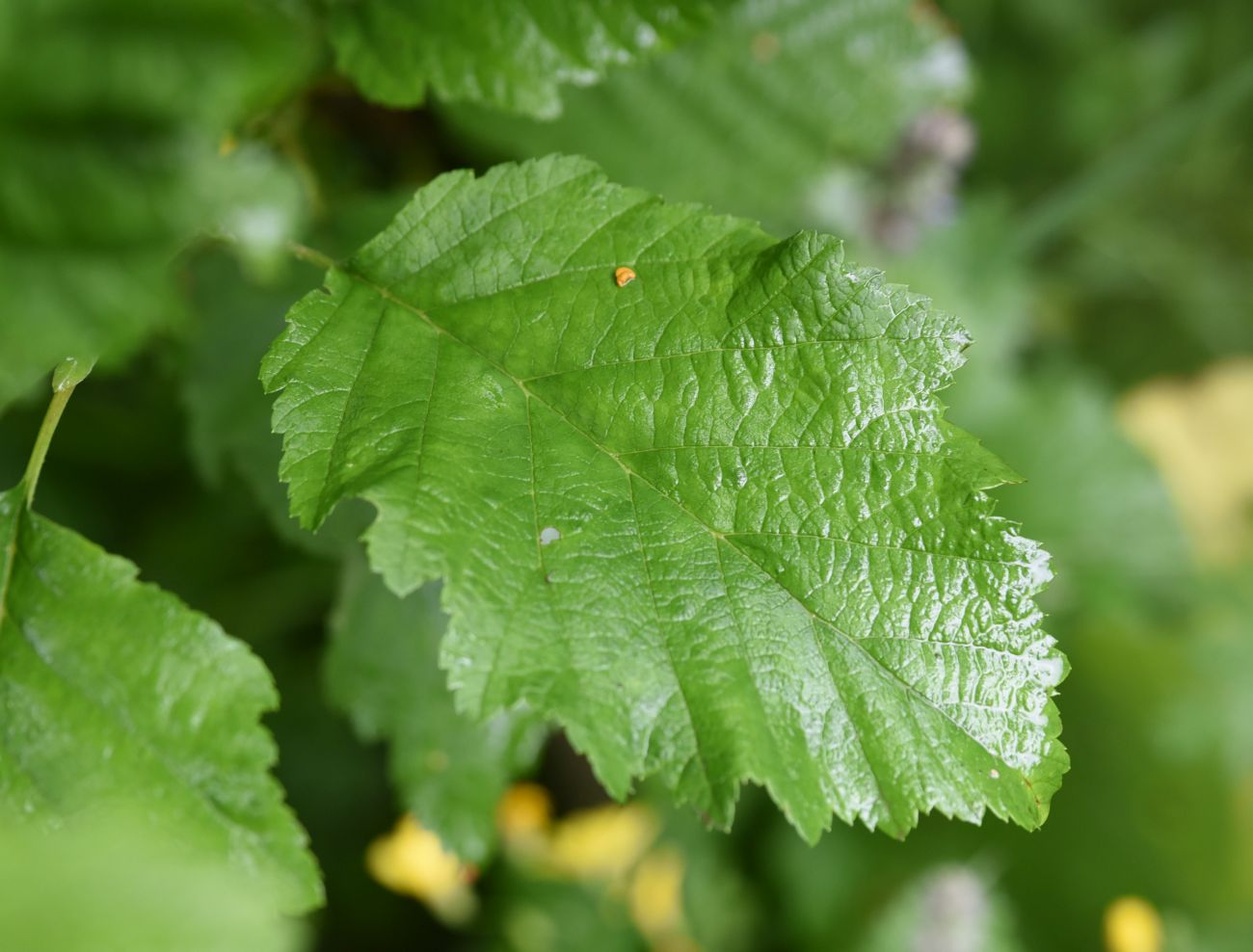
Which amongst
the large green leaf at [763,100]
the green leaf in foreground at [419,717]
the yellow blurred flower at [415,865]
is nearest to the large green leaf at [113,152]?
the green leaf in foreground at [419,717]

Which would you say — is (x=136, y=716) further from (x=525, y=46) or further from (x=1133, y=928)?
(x=1133, y=928)

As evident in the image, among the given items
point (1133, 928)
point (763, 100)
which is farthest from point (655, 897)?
point (763, 100)

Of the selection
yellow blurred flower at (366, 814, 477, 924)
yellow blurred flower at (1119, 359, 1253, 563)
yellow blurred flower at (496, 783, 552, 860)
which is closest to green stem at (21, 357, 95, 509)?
yellow blurred flower at (366, 814, 477, 924)

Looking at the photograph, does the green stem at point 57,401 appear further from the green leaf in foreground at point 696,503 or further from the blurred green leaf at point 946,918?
the blurred green leaf at point 946,918

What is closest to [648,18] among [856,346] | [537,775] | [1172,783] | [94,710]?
[856,346]

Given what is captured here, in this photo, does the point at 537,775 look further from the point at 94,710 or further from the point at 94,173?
the point at 94,173

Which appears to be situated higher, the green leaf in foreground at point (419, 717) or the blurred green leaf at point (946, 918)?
the green leaf in foreground at point (419, 717)
